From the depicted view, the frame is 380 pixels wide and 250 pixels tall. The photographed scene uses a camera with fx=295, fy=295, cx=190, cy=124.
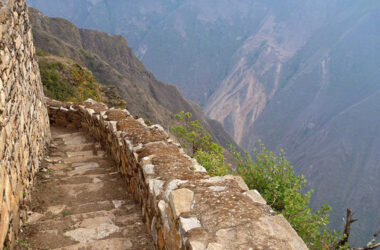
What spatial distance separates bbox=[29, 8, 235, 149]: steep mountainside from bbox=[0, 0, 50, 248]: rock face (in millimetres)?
30763

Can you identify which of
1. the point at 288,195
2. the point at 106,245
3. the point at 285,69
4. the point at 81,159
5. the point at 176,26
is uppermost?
the point at 176,26

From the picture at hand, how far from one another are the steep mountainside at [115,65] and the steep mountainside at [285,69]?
27.9 meters

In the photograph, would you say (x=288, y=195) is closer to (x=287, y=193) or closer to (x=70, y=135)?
(x=287, y=193)

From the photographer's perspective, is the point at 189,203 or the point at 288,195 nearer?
the point at 189,203

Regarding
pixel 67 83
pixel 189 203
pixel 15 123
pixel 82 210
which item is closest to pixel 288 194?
pixel 82 210

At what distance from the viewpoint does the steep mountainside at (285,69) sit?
224ft

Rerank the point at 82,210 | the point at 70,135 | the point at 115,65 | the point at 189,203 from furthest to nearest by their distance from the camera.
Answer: the point at 115,65
the point at 70,135
the point at 82,210
the point at 189,203

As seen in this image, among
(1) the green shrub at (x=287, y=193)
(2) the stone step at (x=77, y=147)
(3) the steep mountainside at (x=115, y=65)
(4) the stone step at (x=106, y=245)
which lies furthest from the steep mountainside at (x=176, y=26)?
(4) the stone step at (x=106, y=245)

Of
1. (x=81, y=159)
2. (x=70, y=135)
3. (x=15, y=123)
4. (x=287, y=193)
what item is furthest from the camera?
(x=70, y=135)

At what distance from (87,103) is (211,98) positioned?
11987cm

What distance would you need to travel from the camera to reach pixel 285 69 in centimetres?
12562

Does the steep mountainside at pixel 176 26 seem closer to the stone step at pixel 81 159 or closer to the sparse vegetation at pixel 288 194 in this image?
the sparse vegetation at pixel 288 194

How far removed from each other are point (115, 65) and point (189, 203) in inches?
2498

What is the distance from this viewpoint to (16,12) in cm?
458
